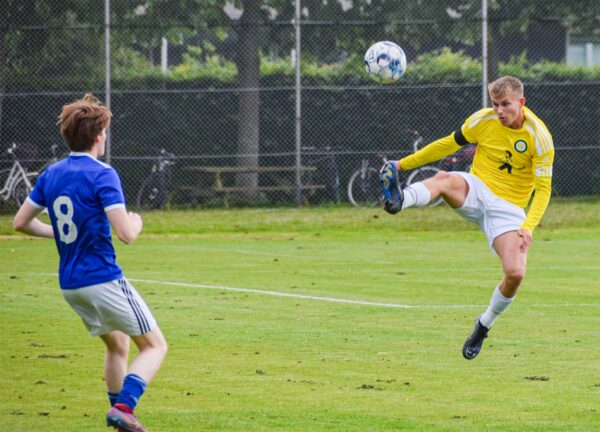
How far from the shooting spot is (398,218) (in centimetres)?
2325

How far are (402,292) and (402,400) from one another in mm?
5774

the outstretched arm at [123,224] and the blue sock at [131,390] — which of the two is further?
the blue sock at [131,390]

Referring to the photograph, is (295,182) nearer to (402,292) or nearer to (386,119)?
(386,119)

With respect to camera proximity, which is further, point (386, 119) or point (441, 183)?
point (386, 119)

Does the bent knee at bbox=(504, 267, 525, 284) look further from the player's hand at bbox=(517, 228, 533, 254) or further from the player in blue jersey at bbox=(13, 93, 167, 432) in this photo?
the player in blue jersey at bbox=(13, 93, 167, 432)

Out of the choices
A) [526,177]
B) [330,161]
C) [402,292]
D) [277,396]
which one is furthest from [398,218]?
[277,396]

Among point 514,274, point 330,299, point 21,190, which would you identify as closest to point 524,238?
point 514,274

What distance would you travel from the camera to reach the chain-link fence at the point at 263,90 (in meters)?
23.8

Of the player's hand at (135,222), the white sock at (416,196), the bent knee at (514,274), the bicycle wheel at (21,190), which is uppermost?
the player's hand at (135,222)

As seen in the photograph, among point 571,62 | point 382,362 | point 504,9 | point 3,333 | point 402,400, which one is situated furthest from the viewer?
point 571,62

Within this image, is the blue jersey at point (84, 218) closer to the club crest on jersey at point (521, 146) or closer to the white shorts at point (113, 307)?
the white shorts at point (113, 307)

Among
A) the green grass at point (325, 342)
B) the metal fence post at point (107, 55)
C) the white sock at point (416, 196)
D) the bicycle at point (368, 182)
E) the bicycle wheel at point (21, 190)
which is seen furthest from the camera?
the bicycle at point (368, 182)

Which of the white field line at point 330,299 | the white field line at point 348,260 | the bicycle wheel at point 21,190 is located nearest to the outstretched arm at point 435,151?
the white field line at point 330,299

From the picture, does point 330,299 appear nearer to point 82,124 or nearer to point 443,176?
point 443,176
